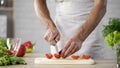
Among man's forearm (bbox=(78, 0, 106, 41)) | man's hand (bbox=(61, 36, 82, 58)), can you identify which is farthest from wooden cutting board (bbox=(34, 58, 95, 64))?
man's forearm (bbox=(78, 0, 106, 41))

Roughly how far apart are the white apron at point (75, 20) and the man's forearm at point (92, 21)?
327 mm

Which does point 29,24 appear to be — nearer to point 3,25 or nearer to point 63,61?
point 3,25

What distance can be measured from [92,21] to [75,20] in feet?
1.55

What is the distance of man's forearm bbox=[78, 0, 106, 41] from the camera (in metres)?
1.70

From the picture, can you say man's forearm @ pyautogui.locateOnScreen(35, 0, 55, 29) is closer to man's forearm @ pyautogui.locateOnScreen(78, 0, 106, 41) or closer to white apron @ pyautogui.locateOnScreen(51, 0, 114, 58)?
white apron @ pyautogui.locateOnScreen(51, 0, 114, 58)

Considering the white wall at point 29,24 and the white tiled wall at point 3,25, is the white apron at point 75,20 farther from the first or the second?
the white tiled wall at point 3,25

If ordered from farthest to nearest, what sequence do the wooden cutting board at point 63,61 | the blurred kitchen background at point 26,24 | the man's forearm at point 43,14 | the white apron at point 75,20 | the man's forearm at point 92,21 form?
the blurred kitchen background at point 26,24 < the white apron at point 75,20 < the man's forearm at point 43,14 < the man's forearm at point 92,21 < the wooden cutting board at point 63,61

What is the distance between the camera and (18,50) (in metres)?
1.88

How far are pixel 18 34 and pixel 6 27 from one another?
0.56ft

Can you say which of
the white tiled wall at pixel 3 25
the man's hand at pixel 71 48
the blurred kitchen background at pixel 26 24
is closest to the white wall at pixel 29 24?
the blurred kitchen background at pixel 26 24

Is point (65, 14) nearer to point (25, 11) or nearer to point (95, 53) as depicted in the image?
point (95, 53)

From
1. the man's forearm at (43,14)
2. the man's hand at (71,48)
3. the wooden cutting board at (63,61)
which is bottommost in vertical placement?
the wooden cutting board at (63,61)

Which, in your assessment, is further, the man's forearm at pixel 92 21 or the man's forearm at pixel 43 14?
the man's forearm at pixel 43 14

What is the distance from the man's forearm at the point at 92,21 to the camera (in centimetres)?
170
